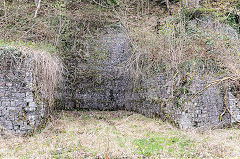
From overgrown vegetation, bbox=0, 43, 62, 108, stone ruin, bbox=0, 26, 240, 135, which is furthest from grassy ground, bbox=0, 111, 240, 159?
overgrown vegetation, bbox=0, 43, 62, 108

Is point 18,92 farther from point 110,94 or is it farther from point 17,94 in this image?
point 110,94

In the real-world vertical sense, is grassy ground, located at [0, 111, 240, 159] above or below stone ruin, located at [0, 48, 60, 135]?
below

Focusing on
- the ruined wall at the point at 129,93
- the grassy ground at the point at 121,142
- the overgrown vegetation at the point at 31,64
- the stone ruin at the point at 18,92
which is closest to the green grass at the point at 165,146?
the grassy ground at the point at 121,142

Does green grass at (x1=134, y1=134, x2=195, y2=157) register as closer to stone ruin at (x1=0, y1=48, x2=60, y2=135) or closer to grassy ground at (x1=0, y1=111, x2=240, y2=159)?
grassy ground at (x1=0, y1=111, x2=240, y2=159)

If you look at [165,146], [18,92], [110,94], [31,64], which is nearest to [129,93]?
[110,94]

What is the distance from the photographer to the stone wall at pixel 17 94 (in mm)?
7344

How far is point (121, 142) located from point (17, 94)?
3720 mm

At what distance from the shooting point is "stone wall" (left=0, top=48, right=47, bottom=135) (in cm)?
734

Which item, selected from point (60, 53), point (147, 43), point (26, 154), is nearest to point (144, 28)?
point (147, 43)

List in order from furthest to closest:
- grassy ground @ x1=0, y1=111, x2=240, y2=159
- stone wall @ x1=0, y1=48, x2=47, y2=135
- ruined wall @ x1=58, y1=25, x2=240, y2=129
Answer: ruined wall @ x1=58, y1=25, x2=240, y2=129, stone wall @ x1=0, y1=48, x2=47, y2=135, grassy ground @ x1=0, y1=111, x2=240, y2=159

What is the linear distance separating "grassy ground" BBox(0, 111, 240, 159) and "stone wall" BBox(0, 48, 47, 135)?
442 millimetres

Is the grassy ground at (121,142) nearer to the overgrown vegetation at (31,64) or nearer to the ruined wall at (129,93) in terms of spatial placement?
the ruined wall at (129,93)

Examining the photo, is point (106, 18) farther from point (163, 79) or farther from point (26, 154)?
point (26, 154)

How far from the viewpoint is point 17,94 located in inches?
293
